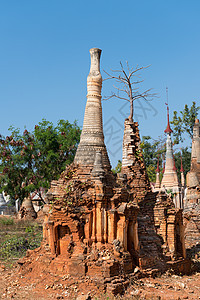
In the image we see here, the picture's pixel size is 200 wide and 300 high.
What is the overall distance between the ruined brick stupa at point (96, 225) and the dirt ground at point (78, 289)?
0.86ft

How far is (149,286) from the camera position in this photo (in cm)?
969

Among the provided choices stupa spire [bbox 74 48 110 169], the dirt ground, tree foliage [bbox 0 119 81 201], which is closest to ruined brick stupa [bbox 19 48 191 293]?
stupa spire [bbox 74 48 110 169]

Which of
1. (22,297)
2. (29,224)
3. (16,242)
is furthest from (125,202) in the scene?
(29,224)

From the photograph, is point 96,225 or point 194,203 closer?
point 96,225

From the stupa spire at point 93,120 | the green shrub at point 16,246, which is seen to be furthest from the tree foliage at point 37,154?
the stupa spire at point 93,120

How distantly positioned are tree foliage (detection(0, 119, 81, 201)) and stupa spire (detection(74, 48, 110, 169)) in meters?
13.8

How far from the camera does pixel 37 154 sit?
26016 millimetres

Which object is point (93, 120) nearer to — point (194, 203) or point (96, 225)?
point (96, 225)

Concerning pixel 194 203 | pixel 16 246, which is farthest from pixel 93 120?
pixel 194 203

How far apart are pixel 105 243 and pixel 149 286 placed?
64.6 inches

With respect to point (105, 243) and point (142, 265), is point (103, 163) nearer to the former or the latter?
point (105, 243)

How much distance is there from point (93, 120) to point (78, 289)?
5.24 m

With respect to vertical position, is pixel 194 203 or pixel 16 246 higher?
pixel 194 203

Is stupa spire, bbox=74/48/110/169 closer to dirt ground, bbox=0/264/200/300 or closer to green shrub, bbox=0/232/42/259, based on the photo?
dirt ground, bbox=0/264/200/300
